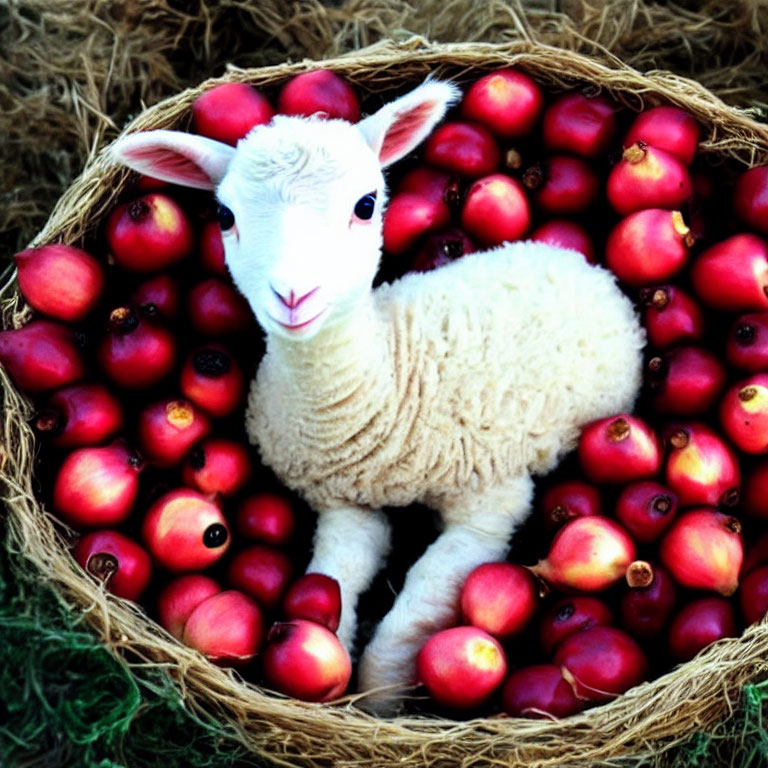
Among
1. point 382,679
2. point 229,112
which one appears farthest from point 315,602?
point 229,112

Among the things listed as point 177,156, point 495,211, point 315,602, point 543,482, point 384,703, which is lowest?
point 384,703

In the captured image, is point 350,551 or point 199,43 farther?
point 199,43

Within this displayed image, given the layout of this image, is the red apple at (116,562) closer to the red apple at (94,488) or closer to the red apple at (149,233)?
the red apple at (94,488)

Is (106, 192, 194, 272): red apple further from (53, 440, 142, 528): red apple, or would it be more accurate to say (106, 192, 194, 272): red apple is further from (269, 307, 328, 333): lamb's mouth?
(269, 307, 328, 333): lamb's mouth

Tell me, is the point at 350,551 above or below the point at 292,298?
below

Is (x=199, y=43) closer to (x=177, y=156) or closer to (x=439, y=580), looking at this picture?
(x=177, y=156)

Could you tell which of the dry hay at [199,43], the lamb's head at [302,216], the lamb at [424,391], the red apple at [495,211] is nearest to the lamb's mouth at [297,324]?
the lamb's head at [302,216]

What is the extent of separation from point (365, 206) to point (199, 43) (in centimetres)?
169

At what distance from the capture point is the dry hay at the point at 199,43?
11.9ft

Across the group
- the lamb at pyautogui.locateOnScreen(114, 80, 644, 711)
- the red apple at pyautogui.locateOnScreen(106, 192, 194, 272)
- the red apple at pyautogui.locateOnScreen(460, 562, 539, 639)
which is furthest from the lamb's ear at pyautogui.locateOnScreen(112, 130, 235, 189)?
the red apple at pyautogui.locateOnScreen(460, 562, 539, 639)

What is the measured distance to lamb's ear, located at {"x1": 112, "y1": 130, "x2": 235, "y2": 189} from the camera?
2.60 meters

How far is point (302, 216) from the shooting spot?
2289 millimetres

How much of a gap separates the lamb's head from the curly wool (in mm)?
321

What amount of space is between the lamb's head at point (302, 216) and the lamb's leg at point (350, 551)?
665 millimetres
